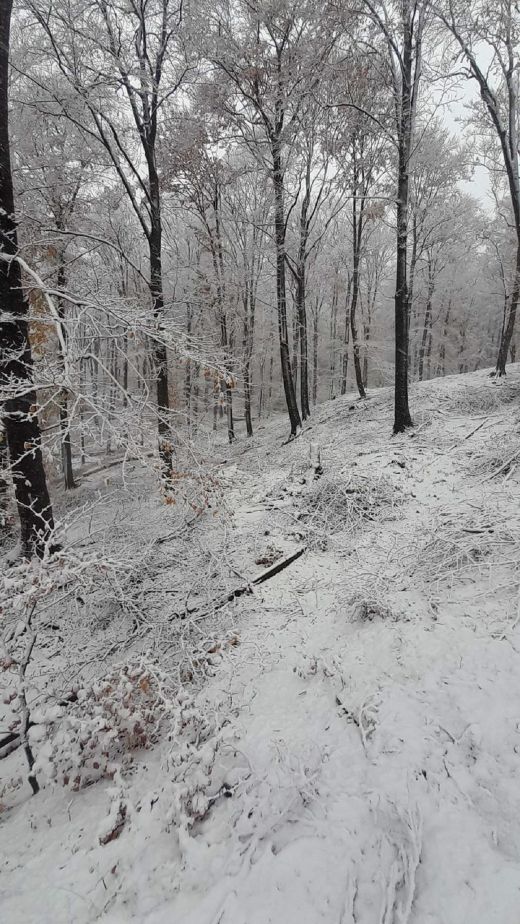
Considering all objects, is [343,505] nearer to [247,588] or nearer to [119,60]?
[247,588]

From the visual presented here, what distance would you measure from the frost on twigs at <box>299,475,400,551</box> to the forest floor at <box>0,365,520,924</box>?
0.41 m

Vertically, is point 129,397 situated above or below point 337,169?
below

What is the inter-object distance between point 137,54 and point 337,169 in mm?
7618

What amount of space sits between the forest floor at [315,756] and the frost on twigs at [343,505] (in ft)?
1.34

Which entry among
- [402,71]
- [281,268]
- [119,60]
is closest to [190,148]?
[281,268]

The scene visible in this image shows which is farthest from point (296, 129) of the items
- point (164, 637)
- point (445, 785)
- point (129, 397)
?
point (445, 785)

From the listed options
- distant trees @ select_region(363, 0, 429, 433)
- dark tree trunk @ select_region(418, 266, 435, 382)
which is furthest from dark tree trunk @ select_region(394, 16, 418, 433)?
dark tree trunk @ select_region(418, 266, 435, 382)

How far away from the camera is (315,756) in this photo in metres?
2.60

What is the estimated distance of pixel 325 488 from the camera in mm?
6867

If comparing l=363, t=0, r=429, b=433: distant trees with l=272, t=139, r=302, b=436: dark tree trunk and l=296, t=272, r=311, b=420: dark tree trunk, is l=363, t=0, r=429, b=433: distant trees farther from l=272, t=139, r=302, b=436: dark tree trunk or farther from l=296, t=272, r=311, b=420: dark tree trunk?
l=296, t=272, r=311, b=420: dark tree trunk

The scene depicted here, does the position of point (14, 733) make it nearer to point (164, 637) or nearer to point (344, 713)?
point (164, 637)

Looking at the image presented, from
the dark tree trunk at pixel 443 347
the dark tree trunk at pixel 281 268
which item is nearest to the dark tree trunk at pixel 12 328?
the dark tree trunk at pixel 281 268

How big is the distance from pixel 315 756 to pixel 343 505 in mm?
4226

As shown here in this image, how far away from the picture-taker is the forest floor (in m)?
1.91
